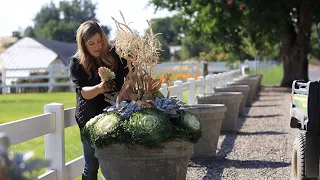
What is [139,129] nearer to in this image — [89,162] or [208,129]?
[89,162]

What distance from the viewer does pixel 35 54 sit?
7056 cm

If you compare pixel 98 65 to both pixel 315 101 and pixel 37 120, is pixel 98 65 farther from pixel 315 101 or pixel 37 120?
pixel 315 101

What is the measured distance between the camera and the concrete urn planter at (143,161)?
5.19 m

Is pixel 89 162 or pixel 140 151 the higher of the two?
pixel 140 151

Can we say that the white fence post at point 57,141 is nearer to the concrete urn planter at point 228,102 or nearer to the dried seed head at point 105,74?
the dried seed head at point 105,74

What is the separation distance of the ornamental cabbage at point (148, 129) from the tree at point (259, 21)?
25.0 m

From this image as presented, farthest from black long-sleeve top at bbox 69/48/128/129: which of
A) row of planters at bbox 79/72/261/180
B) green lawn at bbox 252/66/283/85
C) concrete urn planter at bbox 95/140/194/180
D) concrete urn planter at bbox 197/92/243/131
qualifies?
green lawn at bbox 252/66/283/85

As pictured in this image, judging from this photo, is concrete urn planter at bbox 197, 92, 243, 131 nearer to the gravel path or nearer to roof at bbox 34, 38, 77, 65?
the gravel path

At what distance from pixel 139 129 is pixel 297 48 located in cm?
2955

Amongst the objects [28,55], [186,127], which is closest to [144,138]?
[186,127]

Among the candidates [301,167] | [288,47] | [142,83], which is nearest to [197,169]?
[301,167]

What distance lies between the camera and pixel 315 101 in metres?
5.36

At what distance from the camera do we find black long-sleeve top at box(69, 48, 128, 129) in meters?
5.47

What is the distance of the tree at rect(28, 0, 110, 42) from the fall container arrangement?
10747 cm
